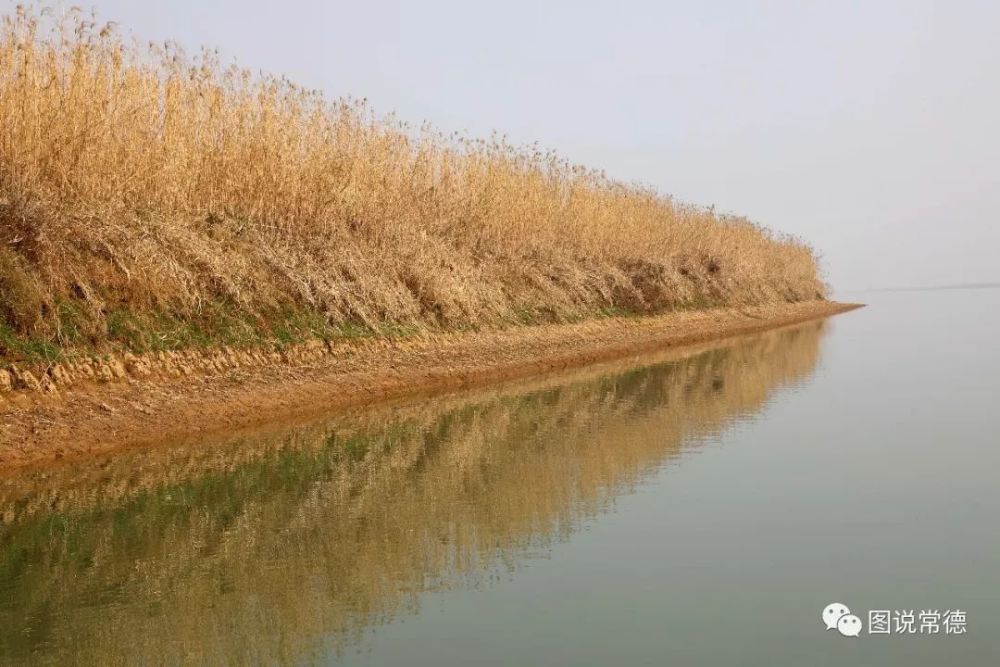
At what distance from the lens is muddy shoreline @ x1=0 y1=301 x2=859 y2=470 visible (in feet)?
28.9

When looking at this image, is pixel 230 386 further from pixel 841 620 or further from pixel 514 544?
pixel 841 620

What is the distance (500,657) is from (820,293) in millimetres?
58474

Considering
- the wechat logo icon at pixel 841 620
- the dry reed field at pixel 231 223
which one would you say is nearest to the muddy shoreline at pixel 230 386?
the dry reed field at pixel 231 223

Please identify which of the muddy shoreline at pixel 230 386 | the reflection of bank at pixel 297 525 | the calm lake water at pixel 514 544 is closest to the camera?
the calm lake water at pixel 514 544

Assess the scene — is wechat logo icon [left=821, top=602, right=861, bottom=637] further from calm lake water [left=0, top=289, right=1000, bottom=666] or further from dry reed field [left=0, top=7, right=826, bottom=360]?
dry reed field [left=0, top=7, right=826, bottom=360]

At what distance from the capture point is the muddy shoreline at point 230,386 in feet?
28.9

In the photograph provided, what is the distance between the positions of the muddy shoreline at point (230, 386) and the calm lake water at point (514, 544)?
0.60 metres

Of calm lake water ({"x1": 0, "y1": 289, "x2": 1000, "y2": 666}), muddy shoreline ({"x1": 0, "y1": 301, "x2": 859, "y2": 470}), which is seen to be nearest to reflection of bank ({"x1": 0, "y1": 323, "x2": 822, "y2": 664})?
calm lake water ({"x1": 0, "y1": 289, "x2": 1000, "y2": 666})

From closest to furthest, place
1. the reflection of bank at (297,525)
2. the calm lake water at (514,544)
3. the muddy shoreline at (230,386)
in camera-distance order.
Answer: the calm lake water at (514,544) → the reflection of bank at (297,525) → the muddy shoreline at (230,386)

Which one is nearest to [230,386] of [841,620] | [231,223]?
[231,223]

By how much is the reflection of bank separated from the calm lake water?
2cm

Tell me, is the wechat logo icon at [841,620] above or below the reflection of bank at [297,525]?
above

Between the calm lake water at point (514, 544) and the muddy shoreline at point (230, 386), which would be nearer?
the calm lake water at point (514, 544)

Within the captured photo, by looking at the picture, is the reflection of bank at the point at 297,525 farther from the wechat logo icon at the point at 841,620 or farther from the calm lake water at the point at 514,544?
the wechat logo icon at the point at 841,620
